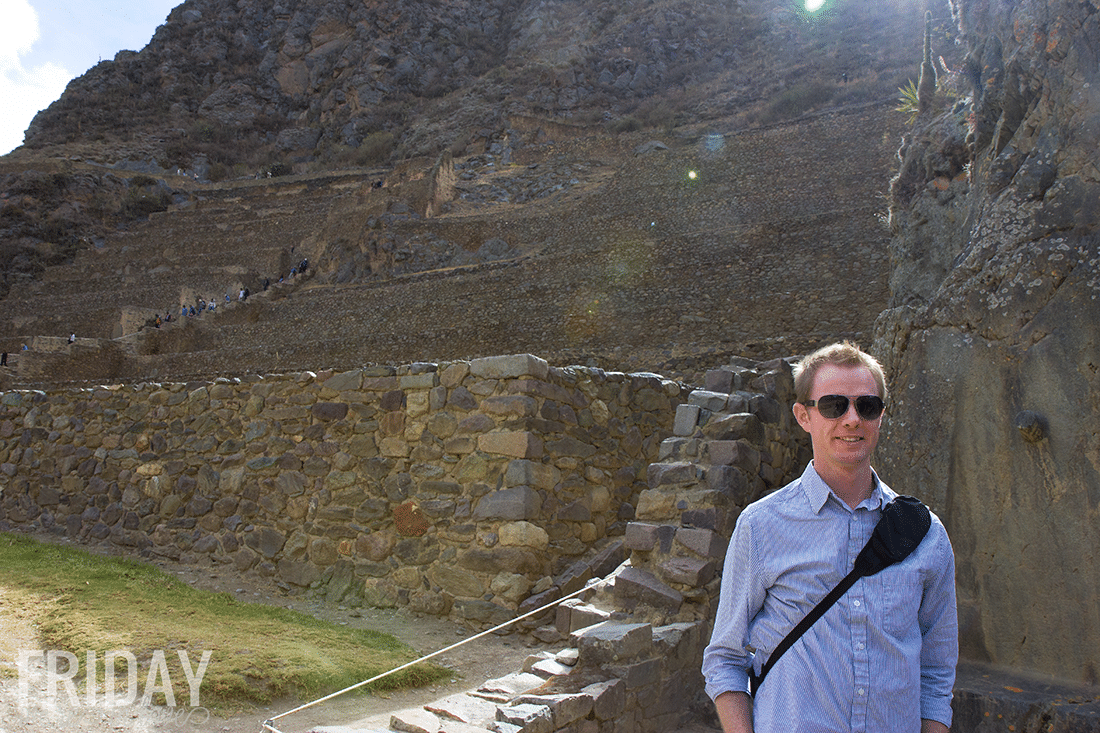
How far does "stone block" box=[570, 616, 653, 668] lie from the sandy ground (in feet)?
1.83

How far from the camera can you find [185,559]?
22.9ft

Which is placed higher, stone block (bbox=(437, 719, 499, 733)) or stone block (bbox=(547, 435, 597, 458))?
stone block (bbox=(547, 435, 597, 458))

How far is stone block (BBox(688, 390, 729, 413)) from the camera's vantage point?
5.17m

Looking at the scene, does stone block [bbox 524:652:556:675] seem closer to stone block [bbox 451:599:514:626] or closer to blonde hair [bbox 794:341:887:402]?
stone block [bbox 451:599:514:626]

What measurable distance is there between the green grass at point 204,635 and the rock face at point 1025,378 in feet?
9.85

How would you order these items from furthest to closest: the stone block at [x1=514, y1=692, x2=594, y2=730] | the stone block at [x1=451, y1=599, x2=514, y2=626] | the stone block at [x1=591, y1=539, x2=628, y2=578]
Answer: the stone block at [x1=591, y1=539, x2=628, y2=578] < the stone block at [x1=451, y1=599, x2=514, y2=626] < the stone block at [x1=514, y1=692, x2=594, y2=730]

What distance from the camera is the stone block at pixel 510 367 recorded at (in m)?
5.71

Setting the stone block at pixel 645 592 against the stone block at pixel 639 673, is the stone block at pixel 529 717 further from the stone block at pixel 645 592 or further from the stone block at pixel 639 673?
the stone block at pixel 645 592

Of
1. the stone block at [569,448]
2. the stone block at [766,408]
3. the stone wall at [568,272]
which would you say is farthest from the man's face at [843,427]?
the stone wall at [568,272]

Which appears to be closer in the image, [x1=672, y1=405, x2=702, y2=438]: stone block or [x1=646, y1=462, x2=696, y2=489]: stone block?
[x1=646, y1=462, x2=696, y2=489]: stone block

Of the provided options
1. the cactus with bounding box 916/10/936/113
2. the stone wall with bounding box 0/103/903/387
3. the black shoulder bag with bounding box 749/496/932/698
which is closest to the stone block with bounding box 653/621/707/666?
the black shoulder bag with bounding box 749/496/932/698

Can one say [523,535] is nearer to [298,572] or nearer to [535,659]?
[535,659]

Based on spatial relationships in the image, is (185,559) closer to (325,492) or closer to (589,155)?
(325,492)

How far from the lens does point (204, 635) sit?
471 cm
